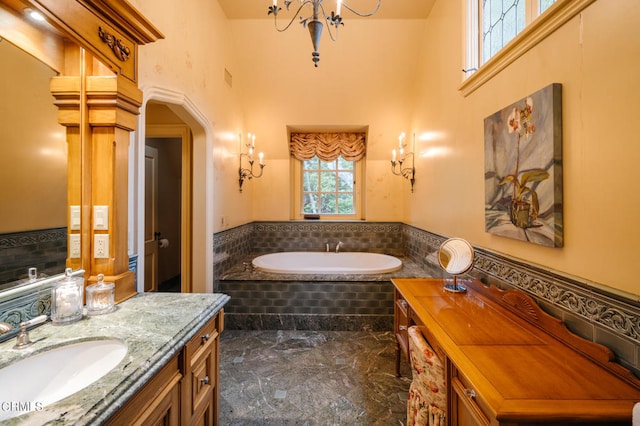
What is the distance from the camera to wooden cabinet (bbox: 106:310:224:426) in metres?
0.79

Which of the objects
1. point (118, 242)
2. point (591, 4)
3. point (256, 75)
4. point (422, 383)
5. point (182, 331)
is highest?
point (256, 75)

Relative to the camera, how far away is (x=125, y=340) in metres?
0.92

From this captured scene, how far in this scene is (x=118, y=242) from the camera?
129 centimetres

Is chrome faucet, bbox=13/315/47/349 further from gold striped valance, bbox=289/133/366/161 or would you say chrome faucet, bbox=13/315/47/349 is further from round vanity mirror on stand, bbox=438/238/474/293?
gold striped valance, bbox=289/133/366/161

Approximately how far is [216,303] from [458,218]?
196cm

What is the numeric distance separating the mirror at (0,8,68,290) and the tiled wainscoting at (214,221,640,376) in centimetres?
163

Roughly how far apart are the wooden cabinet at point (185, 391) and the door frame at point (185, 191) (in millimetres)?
1687

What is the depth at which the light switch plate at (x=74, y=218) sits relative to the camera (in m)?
1.17

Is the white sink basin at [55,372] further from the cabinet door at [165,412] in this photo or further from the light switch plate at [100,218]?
the light switch plate at [100,218]

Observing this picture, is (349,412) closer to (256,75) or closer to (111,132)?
(111,132)

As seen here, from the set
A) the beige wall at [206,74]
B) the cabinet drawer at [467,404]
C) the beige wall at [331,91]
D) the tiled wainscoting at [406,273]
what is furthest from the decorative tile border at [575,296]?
the beige wall at [206,74]

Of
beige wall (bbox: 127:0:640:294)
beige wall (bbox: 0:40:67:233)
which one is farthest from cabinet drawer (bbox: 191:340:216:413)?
beige wall (bbox: 127:0:640:294)

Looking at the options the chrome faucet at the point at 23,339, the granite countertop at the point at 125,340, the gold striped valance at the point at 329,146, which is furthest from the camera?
the gold striped valance at the point at 329,146

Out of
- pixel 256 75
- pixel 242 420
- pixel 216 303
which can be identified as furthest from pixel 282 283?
pixel 256 75
